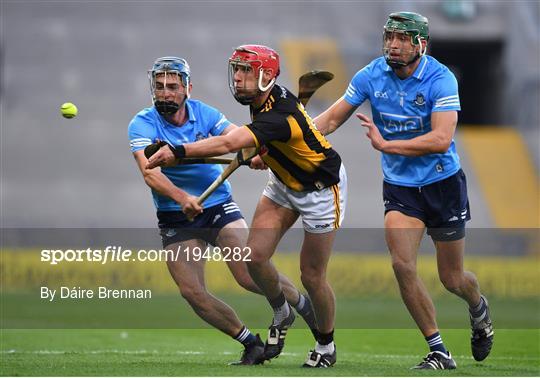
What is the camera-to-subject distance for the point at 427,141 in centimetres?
765

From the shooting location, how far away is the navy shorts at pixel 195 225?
818 centimetres

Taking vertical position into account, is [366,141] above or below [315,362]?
below

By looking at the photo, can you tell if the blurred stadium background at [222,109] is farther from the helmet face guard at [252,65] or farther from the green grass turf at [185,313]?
the helmet face guard at [252,65]

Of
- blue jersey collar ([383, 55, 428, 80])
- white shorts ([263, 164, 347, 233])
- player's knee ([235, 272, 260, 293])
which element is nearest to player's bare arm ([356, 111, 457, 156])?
blue jersey collar ([383, 55, 428, 80])

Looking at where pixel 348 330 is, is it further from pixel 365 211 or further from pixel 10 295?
pixel 365 211

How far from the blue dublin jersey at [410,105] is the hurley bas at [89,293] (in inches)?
336

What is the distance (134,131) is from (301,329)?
586 centimetres

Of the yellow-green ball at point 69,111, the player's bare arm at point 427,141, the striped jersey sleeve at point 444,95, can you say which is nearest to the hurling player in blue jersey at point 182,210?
the yellow-green ball at point 69,111

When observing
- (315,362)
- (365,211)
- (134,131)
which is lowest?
(365,211)

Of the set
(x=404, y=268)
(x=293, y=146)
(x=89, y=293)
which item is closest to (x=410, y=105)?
(x=293, y=146)

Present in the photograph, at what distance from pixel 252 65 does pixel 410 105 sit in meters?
1.23

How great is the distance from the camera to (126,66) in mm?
23141

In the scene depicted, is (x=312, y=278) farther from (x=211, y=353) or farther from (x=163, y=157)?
(x=211, y=353)

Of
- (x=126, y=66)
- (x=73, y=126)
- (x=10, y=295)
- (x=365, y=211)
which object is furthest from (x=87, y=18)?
(x=10, y=295)
